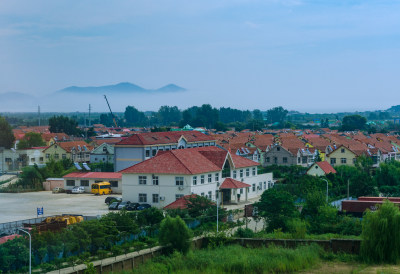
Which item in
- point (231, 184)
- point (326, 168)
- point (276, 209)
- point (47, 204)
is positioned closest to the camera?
point (276, 209)

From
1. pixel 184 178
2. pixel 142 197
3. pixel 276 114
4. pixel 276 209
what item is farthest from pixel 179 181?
pixel 276 114

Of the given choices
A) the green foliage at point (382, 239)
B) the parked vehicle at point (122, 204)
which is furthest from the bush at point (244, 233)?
the parked vehicle at point (122, 204)

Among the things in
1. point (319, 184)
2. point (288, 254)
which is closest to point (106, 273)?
point (288, 254)

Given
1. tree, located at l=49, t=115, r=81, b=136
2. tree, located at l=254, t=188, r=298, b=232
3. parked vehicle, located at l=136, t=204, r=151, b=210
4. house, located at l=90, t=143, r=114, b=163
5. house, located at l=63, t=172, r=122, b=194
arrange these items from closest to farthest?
tree, located at l=254, t=188, r=298, b=232 → parked vehicle, located at l=136, t=204, r=151, b=210 → house, located at l=63, t=172, r=122, b=194 → house, located at l=90, t=143, r=114, b=163 → tree, located at l=49, t=115, r=81, b=136

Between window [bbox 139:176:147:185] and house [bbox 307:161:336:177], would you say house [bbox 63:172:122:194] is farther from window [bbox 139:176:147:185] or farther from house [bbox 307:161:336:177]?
house [bbox 307:161:336:177]

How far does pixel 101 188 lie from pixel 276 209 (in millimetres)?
13654

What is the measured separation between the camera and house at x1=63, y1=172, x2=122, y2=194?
3584 cm

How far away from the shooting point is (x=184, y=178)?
96.5 ft

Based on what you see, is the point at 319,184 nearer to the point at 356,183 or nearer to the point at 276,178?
the point at 356,183

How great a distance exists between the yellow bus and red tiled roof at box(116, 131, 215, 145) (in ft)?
14.2

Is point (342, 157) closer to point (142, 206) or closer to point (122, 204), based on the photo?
point (142, 206)

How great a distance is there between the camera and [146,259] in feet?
64.6

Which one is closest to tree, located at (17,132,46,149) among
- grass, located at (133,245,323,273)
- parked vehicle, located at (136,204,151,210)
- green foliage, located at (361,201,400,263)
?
parked vehicle, located at (136,204,151,210)

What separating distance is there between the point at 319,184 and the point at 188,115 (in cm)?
9229
